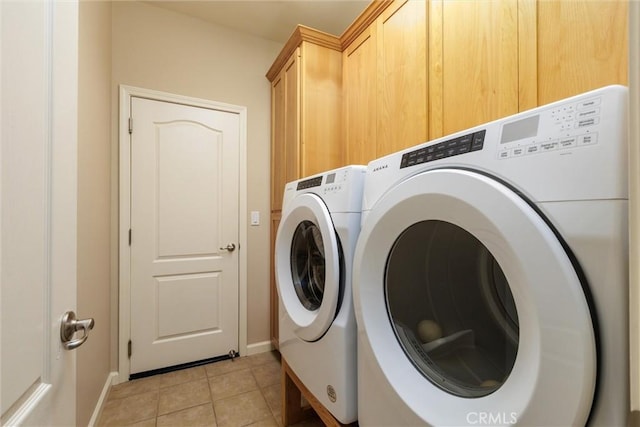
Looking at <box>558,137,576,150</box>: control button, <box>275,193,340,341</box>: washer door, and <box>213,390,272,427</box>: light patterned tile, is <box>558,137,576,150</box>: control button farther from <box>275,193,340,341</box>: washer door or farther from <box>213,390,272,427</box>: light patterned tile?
<box>213,390,272,427</box>: light patterned tile

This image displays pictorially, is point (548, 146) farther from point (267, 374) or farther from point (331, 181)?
point (267, 374)

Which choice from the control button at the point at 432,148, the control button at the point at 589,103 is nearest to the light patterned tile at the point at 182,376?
the control button at the point at 432,148

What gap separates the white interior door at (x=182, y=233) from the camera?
1.90 meters

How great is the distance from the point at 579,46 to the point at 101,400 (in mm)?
2664

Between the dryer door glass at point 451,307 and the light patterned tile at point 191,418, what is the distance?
137 centimetres

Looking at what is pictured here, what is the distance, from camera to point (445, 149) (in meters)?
0.63

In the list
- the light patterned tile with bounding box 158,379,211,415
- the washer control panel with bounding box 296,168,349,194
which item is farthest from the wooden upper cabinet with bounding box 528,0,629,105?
the light patterned tile with bounding box 158,379,211,415

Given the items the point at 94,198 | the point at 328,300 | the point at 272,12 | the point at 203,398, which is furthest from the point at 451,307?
the point at 272,12

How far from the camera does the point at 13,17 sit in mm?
413

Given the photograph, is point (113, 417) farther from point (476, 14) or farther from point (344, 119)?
point (476, 14)

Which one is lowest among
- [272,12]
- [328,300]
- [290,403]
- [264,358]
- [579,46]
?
[264,358]

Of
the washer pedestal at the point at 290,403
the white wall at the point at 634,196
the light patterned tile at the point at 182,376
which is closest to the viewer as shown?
the white wall at the point at 634,196

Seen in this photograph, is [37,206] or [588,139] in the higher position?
[588,139]

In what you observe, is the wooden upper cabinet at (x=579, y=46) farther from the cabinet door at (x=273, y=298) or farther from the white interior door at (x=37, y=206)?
the cabinet door at (x=273, y=298)
